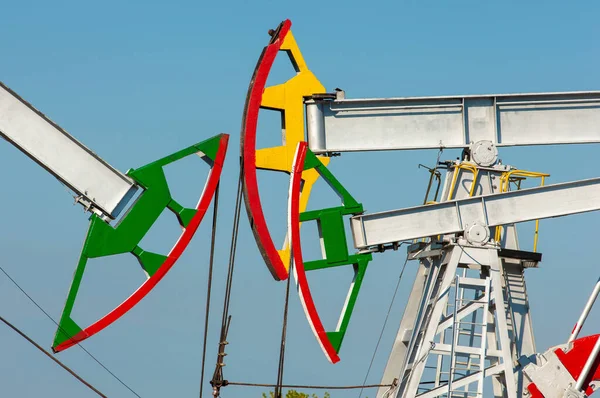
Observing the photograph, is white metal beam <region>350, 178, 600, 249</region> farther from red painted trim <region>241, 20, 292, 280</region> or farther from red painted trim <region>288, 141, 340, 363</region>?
red painted trim <region>241, 20, 292, 280</region>

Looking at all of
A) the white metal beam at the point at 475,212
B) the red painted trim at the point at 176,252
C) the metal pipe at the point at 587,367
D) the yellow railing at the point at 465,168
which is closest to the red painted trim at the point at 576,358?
the metal pipe at the point at 587,367

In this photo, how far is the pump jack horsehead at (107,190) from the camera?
1678 centimetres

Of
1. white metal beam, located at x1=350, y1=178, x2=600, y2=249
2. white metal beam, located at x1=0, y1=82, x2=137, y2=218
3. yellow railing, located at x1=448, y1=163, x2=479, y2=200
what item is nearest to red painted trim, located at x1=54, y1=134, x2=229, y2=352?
white metal beam, located at x1=0, y1=82, x2=137, y2=218

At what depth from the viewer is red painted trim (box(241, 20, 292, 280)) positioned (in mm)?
17234

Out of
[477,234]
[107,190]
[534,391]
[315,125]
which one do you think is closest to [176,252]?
[107,190]

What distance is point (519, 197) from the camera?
58.0ft

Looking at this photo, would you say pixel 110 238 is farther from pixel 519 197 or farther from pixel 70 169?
pixel 519 197

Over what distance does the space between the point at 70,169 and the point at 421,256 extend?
467 cm

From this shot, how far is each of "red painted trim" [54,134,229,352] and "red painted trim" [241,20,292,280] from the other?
37cm

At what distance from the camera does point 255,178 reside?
17391 mm

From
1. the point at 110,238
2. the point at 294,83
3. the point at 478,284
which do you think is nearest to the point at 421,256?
the point at 478,284

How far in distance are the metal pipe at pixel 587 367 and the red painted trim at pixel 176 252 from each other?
5001 millimetres

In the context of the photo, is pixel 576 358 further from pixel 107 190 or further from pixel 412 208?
pixel 107 190

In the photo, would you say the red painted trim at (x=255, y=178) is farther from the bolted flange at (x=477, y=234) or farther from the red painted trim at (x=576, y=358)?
the red painted trim at (x=576, y=358)
